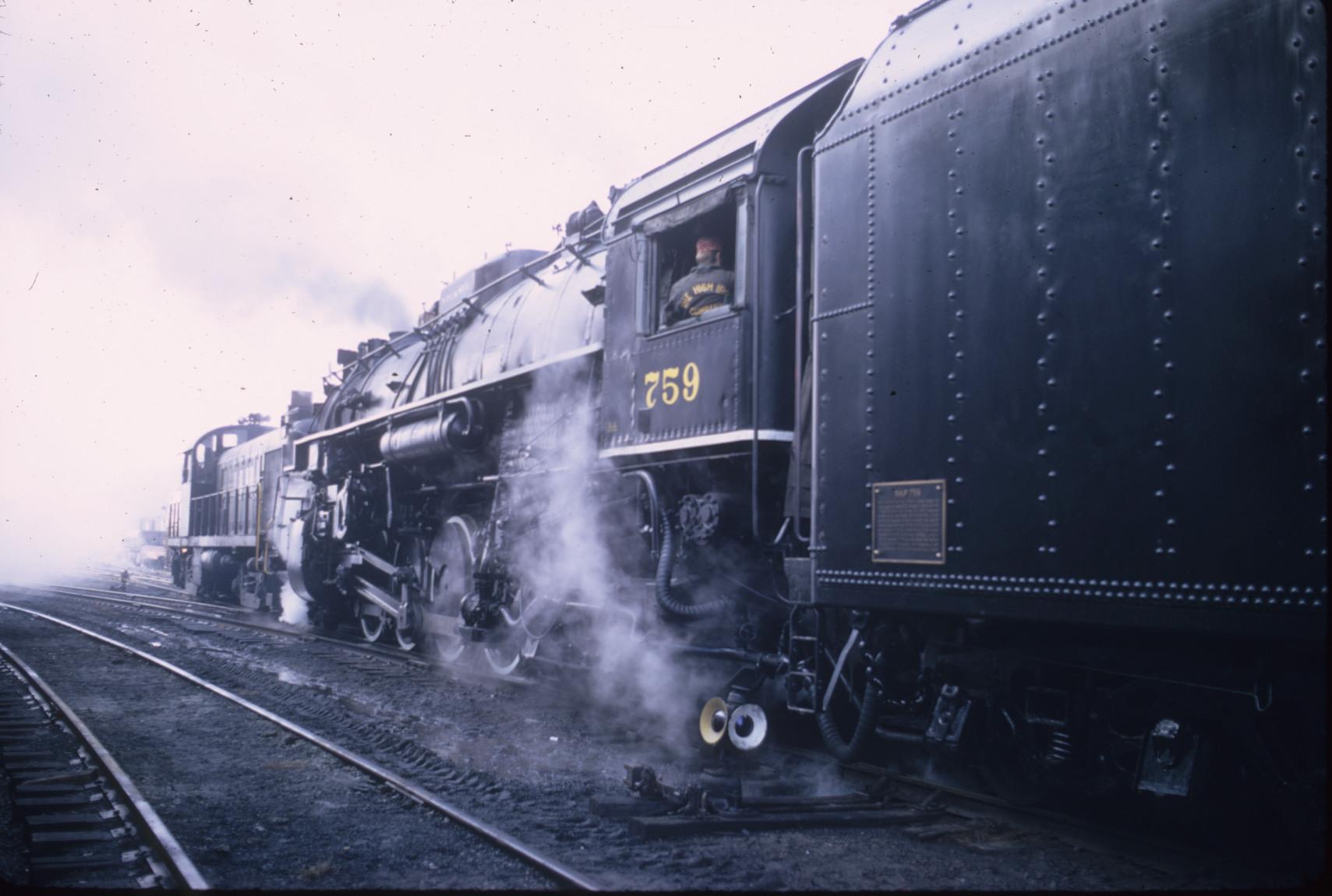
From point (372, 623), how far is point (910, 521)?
9.35 metres

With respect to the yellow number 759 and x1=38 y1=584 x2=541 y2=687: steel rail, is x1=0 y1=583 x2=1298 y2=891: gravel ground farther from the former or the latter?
the yellow number 759

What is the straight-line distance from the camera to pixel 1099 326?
3133 mm

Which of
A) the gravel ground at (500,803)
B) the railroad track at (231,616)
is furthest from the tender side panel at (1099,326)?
the railroad track at (231,616)

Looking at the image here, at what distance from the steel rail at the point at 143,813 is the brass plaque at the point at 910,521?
8.94 ft

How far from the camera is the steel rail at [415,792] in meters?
3.42

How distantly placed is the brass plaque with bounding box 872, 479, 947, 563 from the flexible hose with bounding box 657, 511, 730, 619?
58.7 inches

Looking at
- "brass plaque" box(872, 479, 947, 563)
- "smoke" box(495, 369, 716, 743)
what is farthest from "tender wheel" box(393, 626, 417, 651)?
"brass plaque" box(872, 479, 947, 563)

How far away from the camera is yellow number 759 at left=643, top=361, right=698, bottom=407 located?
5230 millimetres

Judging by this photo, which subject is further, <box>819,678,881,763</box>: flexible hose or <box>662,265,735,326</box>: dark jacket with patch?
<box>662,265,735,326</box>: dark jacket with patch

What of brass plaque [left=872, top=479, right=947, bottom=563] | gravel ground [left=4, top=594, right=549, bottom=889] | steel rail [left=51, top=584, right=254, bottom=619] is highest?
brass plaque [left=872, top=479, right=947, bottom=563]

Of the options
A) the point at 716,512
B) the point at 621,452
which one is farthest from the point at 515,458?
the point at 716,512

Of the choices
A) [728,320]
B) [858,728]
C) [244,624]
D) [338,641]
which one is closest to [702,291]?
[728,320]

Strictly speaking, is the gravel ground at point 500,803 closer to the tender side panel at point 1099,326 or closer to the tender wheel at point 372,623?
the tender side panel at point 1099,326

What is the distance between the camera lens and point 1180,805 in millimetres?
3355
